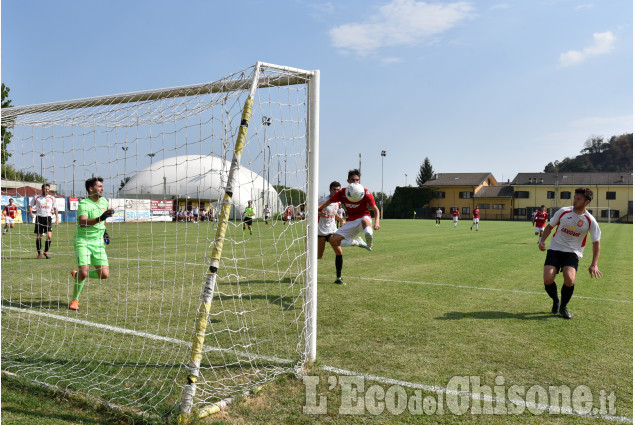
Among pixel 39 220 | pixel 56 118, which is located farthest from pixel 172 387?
pixel 39 220

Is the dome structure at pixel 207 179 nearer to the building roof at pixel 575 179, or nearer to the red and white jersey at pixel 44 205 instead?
the red and white jersey at pixel 44 205

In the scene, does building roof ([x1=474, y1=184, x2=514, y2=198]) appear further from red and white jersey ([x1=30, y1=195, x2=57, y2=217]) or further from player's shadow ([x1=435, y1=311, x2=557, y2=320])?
player's shadow ([x1=435, y1=311, x2=557, y2=320])

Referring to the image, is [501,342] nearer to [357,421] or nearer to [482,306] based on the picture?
[482,306]

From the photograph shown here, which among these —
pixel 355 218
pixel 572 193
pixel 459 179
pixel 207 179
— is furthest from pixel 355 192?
pixel 459 179

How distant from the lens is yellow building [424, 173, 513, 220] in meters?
70.8

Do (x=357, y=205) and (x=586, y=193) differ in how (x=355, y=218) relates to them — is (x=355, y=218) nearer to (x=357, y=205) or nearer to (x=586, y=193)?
(x=357, y=205)

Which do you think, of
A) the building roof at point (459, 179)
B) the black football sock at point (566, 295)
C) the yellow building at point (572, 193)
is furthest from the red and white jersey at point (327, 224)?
the building roof at point (459, 179)

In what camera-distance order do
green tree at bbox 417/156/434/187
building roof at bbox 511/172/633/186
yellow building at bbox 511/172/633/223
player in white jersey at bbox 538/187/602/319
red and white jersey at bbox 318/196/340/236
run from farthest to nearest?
green tree at bbox 417/156/434/187
building roof at bbox 511/172/633/186
yellow building at bbox 511/172/633/223
red and white jersey at bbox 318/196/340/236
player in white jersey at bbox 538/187/602/319

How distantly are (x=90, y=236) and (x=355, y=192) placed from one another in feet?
13.0

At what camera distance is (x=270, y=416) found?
10.8 ft

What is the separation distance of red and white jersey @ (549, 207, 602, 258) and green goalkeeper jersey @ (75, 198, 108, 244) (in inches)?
247

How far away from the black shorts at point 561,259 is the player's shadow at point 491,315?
2.22ft

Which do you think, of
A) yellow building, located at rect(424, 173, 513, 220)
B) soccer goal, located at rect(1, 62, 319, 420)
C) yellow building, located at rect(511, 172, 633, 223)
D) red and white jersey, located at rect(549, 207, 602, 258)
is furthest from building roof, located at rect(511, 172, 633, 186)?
soccer goal, located at rect(1, 62, 319, 420)

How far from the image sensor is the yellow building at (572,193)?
63594mm
